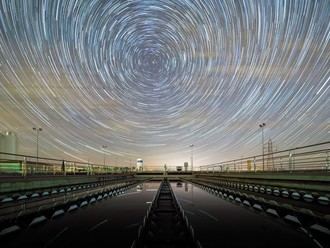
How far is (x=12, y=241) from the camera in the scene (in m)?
8.41

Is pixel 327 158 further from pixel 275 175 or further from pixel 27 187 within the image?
pixel 27 187

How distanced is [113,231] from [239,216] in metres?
4.55

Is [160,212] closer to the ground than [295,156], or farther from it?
closer to the ground

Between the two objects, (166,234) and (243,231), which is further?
(166,234)

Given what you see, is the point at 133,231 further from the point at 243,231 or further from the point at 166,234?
the point at 243,231

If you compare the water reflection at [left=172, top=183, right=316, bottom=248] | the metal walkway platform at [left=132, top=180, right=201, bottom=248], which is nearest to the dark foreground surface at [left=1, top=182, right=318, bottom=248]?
the water reflection at [left=172, top=183, right=316, bottom=248]

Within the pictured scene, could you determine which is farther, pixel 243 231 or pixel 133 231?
pixel 133 231

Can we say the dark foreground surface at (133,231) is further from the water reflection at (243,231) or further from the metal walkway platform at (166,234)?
the metal walkway platform at (166,234)

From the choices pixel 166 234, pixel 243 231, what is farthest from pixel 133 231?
pixel 243 231

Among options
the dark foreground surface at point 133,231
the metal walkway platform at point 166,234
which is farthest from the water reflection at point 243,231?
the metal walkway platform at point 166,234

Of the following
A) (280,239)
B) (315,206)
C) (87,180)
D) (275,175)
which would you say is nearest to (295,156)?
(275,175)

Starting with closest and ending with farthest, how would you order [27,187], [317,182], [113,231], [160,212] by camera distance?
[113,231]
[160,212]
[317,182]
[27,187]

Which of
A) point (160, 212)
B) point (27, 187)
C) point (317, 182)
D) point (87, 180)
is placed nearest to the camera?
point (160, 212)

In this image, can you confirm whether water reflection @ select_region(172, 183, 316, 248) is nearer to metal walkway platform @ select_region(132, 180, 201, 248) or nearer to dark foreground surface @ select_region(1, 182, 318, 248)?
dark foreground surface @ select_region(1, 182, 318, 248)
